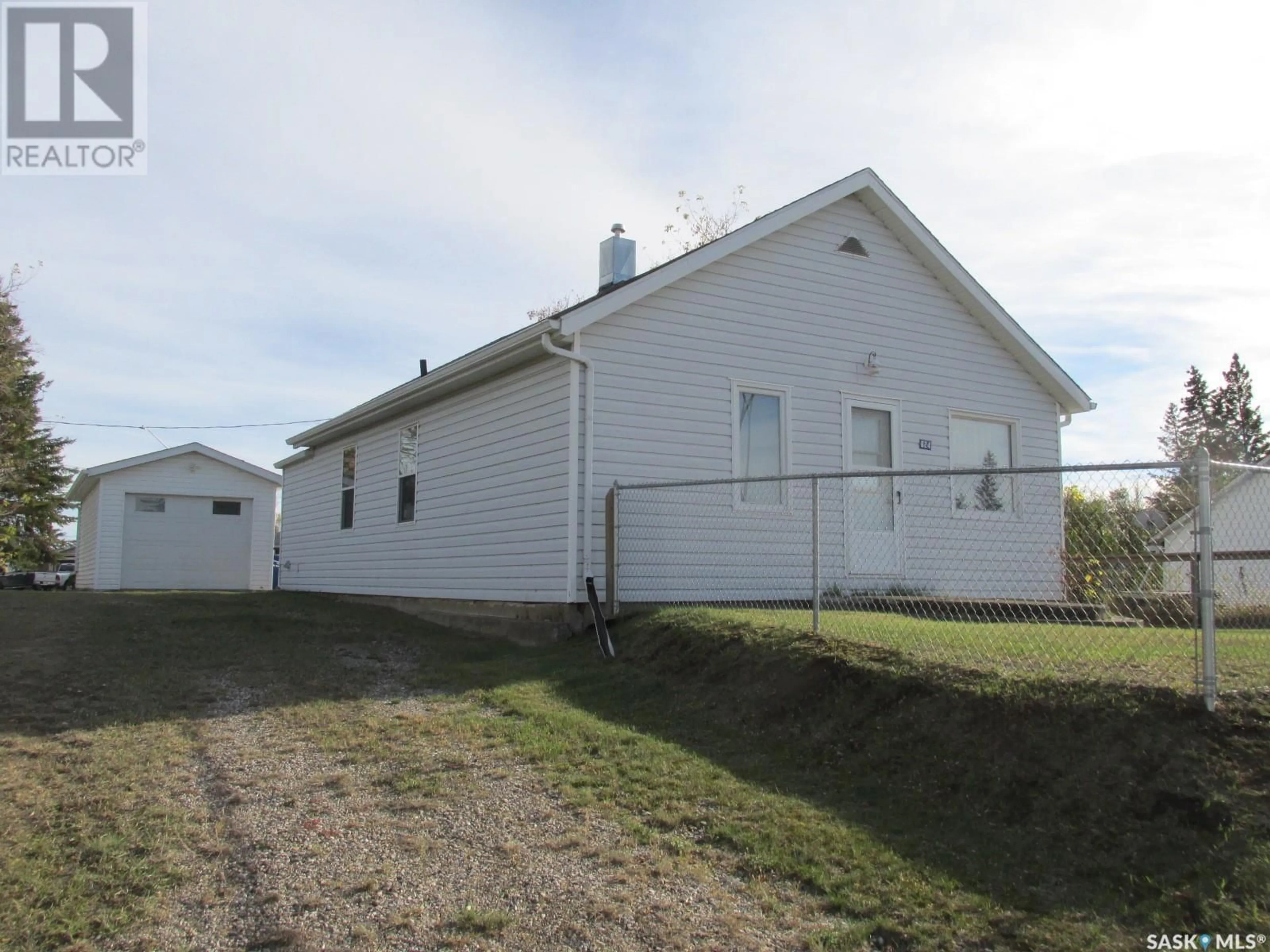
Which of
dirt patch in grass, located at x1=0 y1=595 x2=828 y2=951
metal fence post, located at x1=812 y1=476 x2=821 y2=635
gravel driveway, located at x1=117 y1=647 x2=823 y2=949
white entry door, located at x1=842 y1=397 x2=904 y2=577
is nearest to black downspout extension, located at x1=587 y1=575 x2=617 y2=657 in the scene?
dirt patch in grass, located at x1=0 y1=595 x2=828 y2=951

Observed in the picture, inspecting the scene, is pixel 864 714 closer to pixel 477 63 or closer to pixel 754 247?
pixel 754 247

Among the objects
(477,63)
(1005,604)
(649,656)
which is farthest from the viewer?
(477,63)

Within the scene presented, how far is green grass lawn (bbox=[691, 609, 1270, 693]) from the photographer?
17.1ft

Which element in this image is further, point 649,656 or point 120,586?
point 120,586

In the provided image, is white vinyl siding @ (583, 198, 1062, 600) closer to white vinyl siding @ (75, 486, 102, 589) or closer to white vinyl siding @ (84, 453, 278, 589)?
white vinyl siding @ (84, 453, 278, 589)

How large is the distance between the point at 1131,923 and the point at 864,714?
224 cm

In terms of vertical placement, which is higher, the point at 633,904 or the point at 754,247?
the point at 754,247

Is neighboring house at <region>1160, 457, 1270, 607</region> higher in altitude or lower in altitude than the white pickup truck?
higher

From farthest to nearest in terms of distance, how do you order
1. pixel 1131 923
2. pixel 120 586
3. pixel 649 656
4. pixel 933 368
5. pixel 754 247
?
pixel 120 586, pixel 933 368, pixel 754 247, pixel 649 656, pixel 1131 923

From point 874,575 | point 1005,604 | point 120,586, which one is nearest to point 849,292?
point 874,575

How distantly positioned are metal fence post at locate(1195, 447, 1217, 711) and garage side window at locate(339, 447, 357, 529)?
13.5 meters

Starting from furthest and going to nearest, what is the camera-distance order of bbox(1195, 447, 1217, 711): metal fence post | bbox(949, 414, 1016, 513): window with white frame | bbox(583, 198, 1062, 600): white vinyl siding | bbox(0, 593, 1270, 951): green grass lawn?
bbox(949, 414, 1016, 513): window with white frame → bbox(583, 198, 1062, 600): white vinyl siding → bbox(1195, 447, 1217, 711): metal fence post → bbox(0, 593, 1270, 951): green grass lawn

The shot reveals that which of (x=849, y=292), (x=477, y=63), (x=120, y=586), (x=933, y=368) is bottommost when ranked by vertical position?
(x=120, y=586)

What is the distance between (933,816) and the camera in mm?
4605
